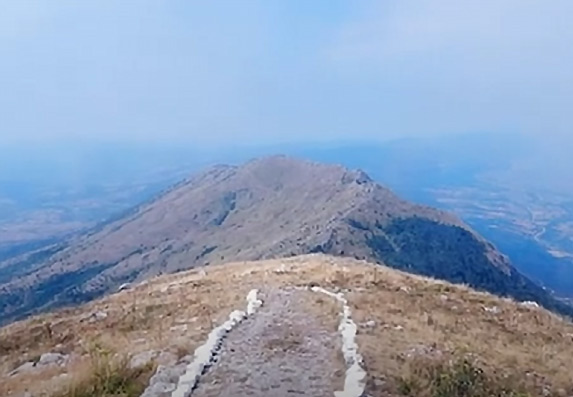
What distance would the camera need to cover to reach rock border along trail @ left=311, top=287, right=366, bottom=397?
611 inches

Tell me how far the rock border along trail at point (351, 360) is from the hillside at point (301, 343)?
0.11 metres

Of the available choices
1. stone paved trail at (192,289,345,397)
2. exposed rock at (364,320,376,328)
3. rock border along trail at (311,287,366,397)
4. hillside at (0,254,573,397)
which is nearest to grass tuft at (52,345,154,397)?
hillside at (0,254,573,397)

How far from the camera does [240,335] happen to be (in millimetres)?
20969

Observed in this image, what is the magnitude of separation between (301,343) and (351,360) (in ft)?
7.13

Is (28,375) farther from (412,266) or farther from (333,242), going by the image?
(412,266)

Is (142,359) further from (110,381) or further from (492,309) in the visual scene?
(492,309)

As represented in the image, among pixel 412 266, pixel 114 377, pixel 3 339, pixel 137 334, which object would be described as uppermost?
pixel 114 377

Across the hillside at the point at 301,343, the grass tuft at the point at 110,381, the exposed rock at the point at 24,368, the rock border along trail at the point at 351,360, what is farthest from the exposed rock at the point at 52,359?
the rock border along trail at the point at 351,360

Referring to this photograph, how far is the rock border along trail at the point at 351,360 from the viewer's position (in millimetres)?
15516

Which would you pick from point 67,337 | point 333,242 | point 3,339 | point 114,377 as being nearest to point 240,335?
point 114,377

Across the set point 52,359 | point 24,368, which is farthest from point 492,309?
point 24,368

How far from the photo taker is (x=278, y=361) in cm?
1777

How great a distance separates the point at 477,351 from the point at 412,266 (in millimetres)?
170360

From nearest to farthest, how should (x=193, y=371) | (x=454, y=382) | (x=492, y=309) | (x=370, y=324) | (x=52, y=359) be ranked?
1. (x=454, y=382)
2. (x=193, y=371)
3. (x=52, y=359)
4. (x=370, y=324)
5. (x=492, y=309)
